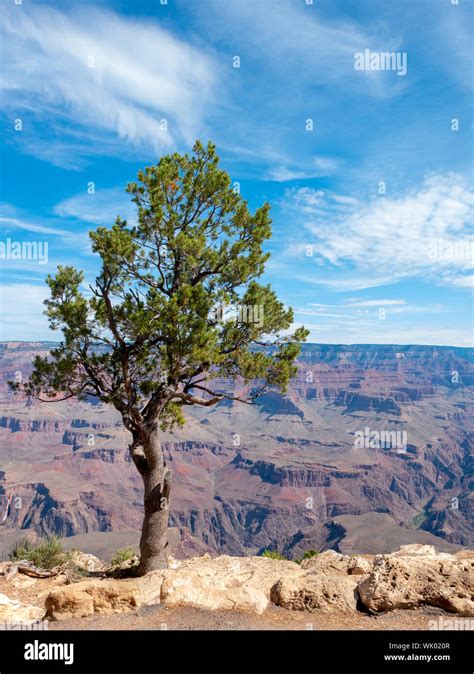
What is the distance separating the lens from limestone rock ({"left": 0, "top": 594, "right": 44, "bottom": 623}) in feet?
28.6

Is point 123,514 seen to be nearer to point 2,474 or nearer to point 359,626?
point 2,474

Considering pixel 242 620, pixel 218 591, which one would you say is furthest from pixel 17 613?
pixel 242 620

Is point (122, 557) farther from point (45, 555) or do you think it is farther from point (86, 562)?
point (45, 555)

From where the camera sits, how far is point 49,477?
176 meters

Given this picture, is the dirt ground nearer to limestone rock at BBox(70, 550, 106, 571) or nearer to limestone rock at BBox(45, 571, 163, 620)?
limestone rock at BBox(45, 571, 163, 620)

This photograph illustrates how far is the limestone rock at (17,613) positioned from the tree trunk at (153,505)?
4596 millimetres

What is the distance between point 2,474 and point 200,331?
19264cm

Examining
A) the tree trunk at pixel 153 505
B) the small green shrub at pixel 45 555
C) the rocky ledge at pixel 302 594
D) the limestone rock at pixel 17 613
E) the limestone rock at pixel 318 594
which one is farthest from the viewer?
the small green shrub at pixel 45 555

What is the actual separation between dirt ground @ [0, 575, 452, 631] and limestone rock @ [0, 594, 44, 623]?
808mm

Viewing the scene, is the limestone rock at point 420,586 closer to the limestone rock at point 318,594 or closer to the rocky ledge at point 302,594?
the rocky ledge at point 302,594

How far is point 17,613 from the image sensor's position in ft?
29.4

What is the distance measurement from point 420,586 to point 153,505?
814 centimetres

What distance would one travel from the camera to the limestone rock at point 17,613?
8720 mm

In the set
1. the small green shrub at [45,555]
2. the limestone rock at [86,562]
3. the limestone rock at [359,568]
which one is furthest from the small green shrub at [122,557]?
the limestone rock at [359,568]
